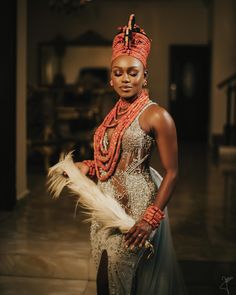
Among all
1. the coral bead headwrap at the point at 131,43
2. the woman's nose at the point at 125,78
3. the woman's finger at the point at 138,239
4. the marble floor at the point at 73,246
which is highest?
the coral bead headwrap at the point at 131,43

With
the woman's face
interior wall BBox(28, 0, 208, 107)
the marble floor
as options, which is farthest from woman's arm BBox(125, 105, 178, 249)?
interior wall BBox(28, 0, 208, 107)

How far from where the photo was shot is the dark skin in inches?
76.9

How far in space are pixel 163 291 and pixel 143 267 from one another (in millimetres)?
136

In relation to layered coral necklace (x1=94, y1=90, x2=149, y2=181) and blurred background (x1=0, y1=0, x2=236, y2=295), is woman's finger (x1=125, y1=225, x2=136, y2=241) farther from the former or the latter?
blurred background (x1=0, y1=0, x2=236, y2=295)

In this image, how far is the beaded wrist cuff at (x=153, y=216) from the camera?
188 cm

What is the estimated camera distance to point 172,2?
1170 cm

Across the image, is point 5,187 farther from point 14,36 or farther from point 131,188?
point 131,188

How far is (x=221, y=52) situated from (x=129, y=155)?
925 cm

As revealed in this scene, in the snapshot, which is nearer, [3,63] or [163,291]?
[163,291]

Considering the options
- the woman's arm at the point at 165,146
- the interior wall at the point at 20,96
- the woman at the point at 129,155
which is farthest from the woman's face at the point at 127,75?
the interior wall at the point at 20,96

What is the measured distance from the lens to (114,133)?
6.68 ft

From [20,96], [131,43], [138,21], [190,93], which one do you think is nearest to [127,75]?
[131,43]

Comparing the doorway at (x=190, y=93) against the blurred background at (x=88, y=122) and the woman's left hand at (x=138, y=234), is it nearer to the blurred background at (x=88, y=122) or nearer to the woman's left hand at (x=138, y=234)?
the blurred background at (x=88, y=122)

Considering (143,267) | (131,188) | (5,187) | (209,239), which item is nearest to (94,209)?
(131,188)
